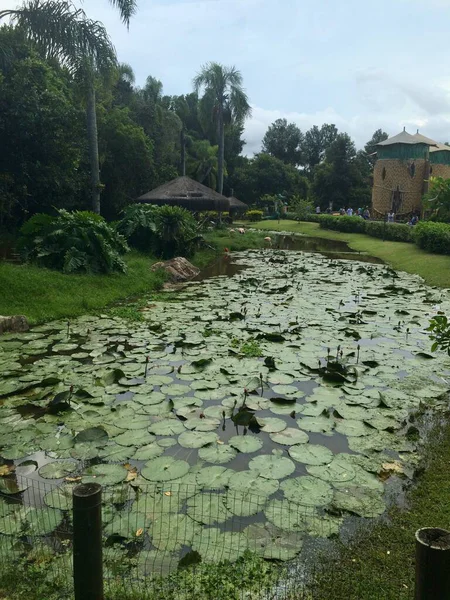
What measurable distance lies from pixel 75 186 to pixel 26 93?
13.5 feet

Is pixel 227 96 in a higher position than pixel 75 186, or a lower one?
higher

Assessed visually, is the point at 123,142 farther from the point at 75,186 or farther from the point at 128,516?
the point at 128,516

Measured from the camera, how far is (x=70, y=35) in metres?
13.8

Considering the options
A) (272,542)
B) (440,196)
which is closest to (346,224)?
(440,196)

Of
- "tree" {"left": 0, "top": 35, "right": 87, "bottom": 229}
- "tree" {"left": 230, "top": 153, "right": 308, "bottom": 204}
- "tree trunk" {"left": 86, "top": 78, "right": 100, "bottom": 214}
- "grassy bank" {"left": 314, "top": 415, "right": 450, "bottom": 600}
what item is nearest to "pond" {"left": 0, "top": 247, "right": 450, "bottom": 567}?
"grassy bank" {"left": 314, "top": 415, "right": 450, "bottom": 600}

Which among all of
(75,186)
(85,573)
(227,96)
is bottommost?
(85,573)

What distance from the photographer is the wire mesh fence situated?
2.97m

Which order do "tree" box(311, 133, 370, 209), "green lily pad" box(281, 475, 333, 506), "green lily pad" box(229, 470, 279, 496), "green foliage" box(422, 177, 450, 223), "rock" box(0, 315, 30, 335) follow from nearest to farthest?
"green lily pad" box(281, 475, 333, 506) < "green lily pad" box(229, 470, 279, 496) < "rock" box(0, 315, 30, 335) < "green foliage" box(422, 177, 450, 223) < "tree" box(311, 133, 370, 209)

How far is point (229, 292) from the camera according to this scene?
42.8ft

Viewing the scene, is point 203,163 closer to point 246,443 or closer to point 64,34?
point 64,34

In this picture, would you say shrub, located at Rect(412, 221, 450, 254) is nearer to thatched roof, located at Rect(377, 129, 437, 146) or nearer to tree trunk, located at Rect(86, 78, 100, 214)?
tree trunk, located at Rect(86, 78, 100, 214)

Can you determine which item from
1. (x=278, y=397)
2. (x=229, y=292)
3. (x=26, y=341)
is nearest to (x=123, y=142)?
(x=229, y=292)

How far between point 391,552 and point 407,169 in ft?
133

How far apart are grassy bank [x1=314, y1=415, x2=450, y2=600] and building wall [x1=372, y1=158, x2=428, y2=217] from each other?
3910cm
